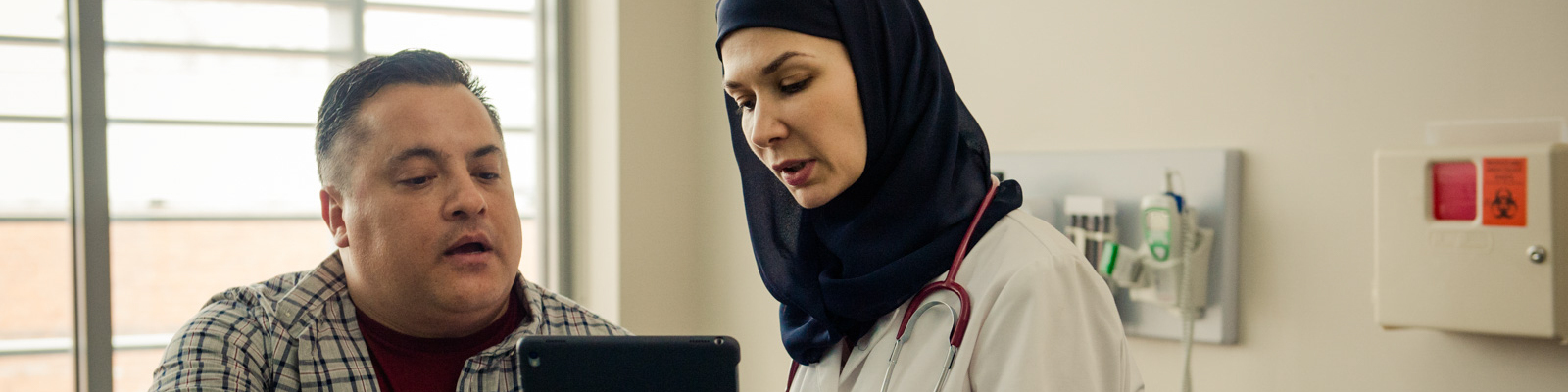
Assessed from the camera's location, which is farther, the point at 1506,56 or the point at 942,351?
the point at 1506,56

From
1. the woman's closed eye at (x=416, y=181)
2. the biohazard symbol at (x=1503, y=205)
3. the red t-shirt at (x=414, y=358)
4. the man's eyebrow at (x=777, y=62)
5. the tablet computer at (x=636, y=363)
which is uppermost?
the man's eyebrow at (x=777, y=62)

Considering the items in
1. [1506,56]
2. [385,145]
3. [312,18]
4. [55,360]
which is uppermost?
[312,18]

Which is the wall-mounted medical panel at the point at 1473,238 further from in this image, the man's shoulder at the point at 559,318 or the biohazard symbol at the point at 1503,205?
the man's shoulder at the point at 559,318

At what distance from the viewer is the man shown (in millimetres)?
1046

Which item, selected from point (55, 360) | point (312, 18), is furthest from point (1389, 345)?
point (55, 360)

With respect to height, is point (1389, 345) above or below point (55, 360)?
above

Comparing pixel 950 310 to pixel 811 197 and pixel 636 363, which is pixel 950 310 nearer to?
pixel 811 197

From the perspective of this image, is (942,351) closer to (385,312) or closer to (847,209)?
(847,209)

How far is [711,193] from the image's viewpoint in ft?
8.93

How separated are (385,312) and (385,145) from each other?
197mm

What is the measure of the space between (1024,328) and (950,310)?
0.10m

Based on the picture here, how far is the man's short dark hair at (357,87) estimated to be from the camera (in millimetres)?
1097

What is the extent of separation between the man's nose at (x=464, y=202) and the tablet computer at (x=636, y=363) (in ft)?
0.80

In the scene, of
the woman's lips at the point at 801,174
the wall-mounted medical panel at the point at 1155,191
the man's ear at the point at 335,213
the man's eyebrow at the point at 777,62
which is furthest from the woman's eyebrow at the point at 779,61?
the wall-mounted medical panel at the point at 1155,191
